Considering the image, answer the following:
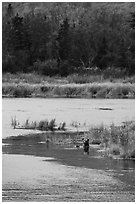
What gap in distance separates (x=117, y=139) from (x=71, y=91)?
28149 mm

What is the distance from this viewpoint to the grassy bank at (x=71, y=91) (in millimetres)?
44875

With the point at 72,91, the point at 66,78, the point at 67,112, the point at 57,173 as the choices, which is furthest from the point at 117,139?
the point at 66,78

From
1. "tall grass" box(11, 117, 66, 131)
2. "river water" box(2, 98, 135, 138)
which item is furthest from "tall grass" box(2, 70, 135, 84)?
"tall grass" box(11, 117, 66, 131)

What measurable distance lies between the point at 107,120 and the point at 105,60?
4067cm

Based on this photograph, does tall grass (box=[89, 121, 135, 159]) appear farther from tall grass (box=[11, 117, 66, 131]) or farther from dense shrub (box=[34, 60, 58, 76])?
dense shrub (box=[34, 60, 58, 76])

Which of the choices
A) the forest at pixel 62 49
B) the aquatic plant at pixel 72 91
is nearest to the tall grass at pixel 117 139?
the aquatic plant at pixel 72 91

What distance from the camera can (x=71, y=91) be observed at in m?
46.9

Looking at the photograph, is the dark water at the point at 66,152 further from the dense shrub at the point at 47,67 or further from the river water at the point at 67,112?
the dense shrub at the point at 47,67

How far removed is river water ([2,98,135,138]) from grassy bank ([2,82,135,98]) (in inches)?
282

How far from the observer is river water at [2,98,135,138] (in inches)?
1035

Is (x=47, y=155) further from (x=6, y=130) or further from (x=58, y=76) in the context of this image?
(x=58, y=76)

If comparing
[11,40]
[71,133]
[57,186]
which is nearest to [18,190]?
[57,186]

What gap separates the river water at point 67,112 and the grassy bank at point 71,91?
717 centimetres

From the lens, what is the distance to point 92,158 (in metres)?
17.1
